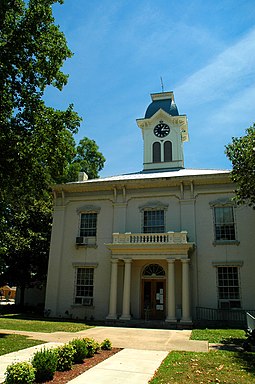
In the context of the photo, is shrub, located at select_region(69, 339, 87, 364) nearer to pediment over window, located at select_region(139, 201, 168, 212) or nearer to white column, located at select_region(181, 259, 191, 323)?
white column, located at select_region(181, 259, 191, 323)

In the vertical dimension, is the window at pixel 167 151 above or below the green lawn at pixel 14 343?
above

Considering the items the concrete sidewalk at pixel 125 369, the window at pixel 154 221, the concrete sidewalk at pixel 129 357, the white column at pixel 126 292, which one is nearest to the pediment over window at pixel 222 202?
the window at pixel 154 221

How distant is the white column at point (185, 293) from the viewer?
→ 18.3 m

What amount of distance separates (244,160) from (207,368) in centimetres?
913

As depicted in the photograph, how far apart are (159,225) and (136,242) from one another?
2.32 meters

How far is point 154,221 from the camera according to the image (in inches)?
863

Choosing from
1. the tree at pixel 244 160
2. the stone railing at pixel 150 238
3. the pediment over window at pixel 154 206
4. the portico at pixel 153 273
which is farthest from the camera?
the pediment over window at pixel 154 206

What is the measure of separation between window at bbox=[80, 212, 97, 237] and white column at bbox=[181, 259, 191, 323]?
6928mm

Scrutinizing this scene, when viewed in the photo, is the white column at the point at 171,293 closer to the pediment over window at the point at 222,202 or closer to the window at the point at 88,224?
the pediment over window at the point at 222,202

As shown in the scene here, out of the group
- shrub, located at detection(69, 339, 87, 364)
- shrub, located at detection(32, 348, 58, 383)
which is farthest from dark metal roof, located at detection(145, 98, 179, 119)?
shrub, located at detection(32, 348, 58, 383)

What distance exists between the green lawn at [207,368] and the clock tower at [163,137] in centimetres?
1937

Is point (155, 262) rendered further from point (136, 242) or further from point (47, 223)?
point (47, 223)

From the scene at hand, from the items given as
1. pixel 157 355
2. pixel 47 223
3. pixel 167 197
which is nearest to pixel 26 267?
pixel 47 223

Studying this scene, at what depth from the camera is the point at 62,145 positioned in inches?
650
